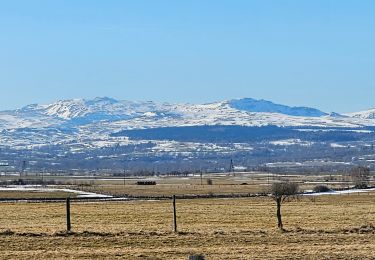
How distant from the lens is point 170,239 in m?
32.5

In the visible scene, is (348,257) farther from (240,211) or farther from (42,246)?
(240,211)

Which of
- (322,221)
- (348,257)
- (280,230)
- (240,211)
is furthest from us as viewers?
(240,211)

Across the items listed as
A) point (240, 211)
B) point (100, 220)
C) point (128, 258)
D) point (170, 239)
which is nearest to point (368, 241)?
point (170, 239)

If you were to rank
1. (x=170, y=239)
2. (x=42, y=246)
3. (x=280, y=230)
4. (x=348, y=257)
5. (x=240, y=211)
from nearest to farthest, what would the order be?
(x=348, y=257) → (x=42, y=246) → (x=170, y=239) → (x=280, y=230) → (x=240, y=211)

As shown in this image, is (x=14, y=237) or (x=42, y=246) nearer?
(x=42, y=246)

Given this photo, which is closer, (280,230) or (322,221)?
(280,230)

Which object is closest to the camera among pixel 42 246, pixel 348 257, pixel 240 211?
pixel 348 257

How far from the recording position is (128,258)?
2739 centimetres

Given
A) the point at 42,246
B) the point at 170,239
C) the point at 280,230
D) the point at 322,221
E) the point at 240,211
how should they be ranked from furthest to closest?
the point at 240,211 → the point at 322,221 → the point at 280,230 → the point at 170,239 → the point at 42,246

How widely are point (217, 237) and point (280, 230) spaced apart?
4577mm

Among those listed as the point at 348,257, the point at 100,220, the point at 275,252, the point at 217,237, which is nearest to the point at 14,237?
the point at 217,237

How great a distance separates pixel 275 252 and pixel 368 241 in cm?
501

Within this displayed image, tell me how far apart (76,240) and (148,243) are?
2780 millimetres

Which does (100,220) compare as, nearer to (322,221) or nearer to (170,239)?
(322,221)
